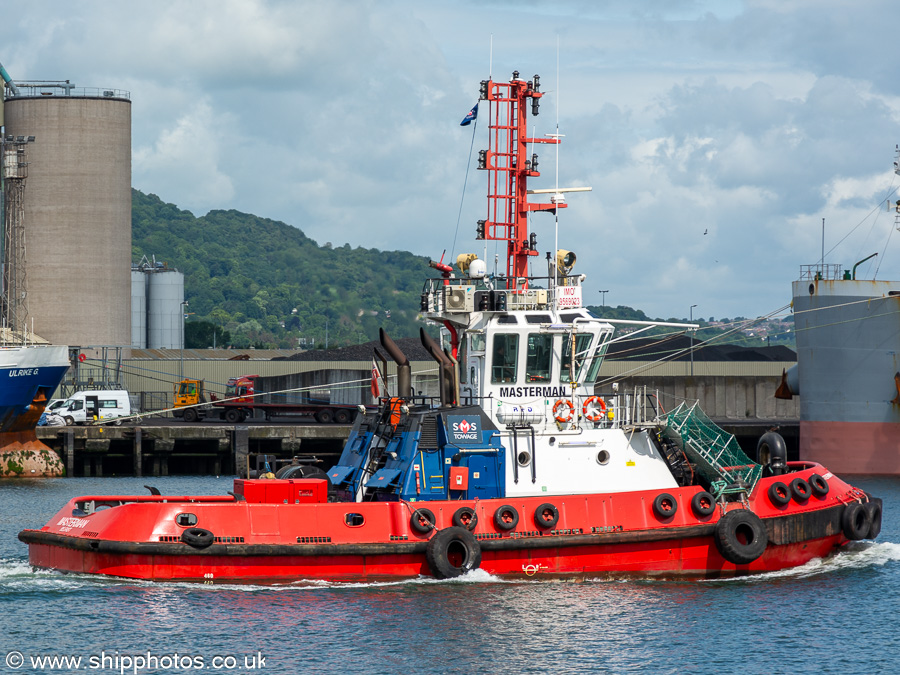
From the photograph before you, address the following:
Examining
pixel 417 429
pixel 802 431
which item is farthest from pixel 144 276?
pixel 417 429

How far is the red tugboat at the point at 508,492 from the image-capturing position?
16.8 meters

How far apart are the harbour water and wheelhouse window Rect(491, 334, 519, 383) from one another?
3296mm

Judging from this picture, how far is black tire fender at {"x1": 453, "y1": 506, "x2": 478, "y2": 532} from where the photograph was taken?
55.8 feet

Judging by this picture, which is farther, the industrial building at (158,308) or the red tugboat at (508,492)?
the industrial building at (158,308)

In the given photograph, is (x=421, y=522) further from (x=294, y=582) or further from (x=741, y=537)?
(x=741, y=537)

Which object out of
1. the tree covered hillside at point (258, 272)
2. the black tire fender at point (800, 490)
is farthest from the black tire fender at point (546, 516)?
the tree covered hillside at point (258, 272)

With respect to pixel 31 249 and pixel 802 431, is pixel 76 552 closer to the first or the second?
pixel 802 431

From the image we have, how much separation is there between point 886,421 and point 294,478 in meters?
23.0

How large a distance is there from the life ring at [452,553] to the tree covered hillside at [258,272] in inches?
1745

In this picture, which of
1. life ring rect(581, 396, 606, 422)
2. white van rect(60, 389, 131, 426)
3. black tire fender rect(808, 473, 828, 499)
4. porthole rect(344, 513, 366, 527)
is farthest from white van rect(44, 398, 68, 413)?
black tire fender rect(808, 473, 828, 499)

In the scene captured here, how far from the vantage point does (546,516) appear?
17.1 metres

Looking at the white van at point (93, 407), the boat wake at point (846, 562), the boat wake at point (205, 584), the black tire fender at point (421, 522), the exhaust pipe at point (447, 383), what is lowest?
the boat wake at point (846, 562)

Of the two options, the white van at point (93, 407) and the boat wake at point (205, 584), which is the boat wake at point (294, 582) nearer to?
the boat wake at point (205, 584)

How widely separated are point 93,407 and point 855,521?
30.6m
